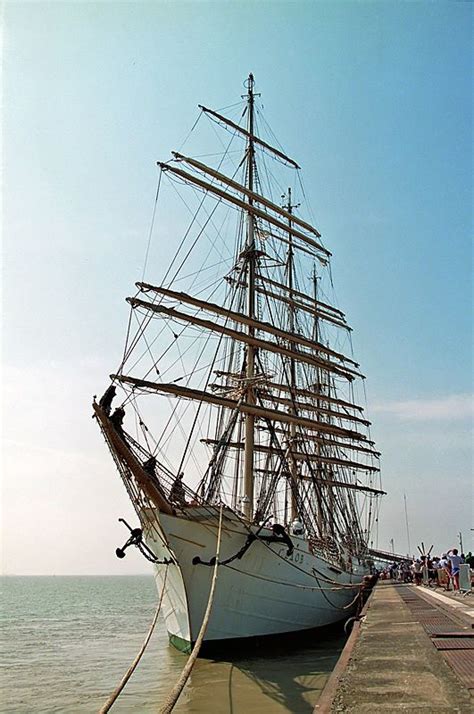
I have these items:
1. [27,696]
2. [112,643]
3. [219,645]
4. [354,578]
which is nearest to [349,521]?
[354,578]

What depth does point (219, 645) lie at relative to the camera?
57.8ft

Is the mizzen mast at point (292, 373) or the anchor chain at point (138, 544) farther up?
the mizzen mast at point (292, 373)

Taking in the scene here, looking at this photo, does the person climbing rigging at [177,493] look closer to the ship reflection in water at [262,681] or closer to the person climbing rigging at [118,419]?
the person climbing rigging at [118,419]

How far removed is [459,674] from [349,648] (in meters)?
2.45

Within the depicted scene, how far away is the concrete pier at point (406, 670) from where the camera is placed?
16.9 ft

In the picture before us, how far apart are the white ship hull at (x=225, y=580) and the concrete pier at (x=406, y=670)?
22.6 feet

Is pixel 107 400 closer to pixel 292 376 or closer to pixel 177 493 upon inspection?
pixel 177 493

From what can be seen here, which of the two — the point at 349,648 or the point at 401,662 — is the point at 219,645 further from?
the point at 401,662

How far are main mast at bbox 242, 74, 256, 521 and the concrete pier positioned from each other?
10.5 meters

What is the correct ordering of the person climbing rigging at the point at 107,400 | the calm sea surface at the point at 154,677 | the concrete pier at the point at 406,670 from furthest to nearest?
the person climbing rigging at the point at 107,400 → the calm sea surface at the point at 154,677 → the concrete pier at the point at 406,670

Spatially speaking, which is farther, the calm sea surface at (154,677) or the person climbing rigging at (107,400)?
the person climbing rigging at (107,400)

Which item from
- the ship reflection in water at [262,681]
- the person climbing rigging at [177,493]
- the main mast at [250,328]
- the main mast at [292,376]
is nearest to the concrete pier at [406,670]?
the ship reflection in water at [262,681]

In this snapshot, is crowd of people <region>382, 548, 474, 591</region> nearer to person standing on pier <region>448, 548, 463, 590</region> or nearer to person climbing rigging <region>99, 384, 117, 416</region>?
person standing on pier <region>448, 548, 463, 590</region>

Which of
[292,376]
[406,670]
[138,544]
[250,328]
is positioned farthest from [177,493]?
[292,376]
